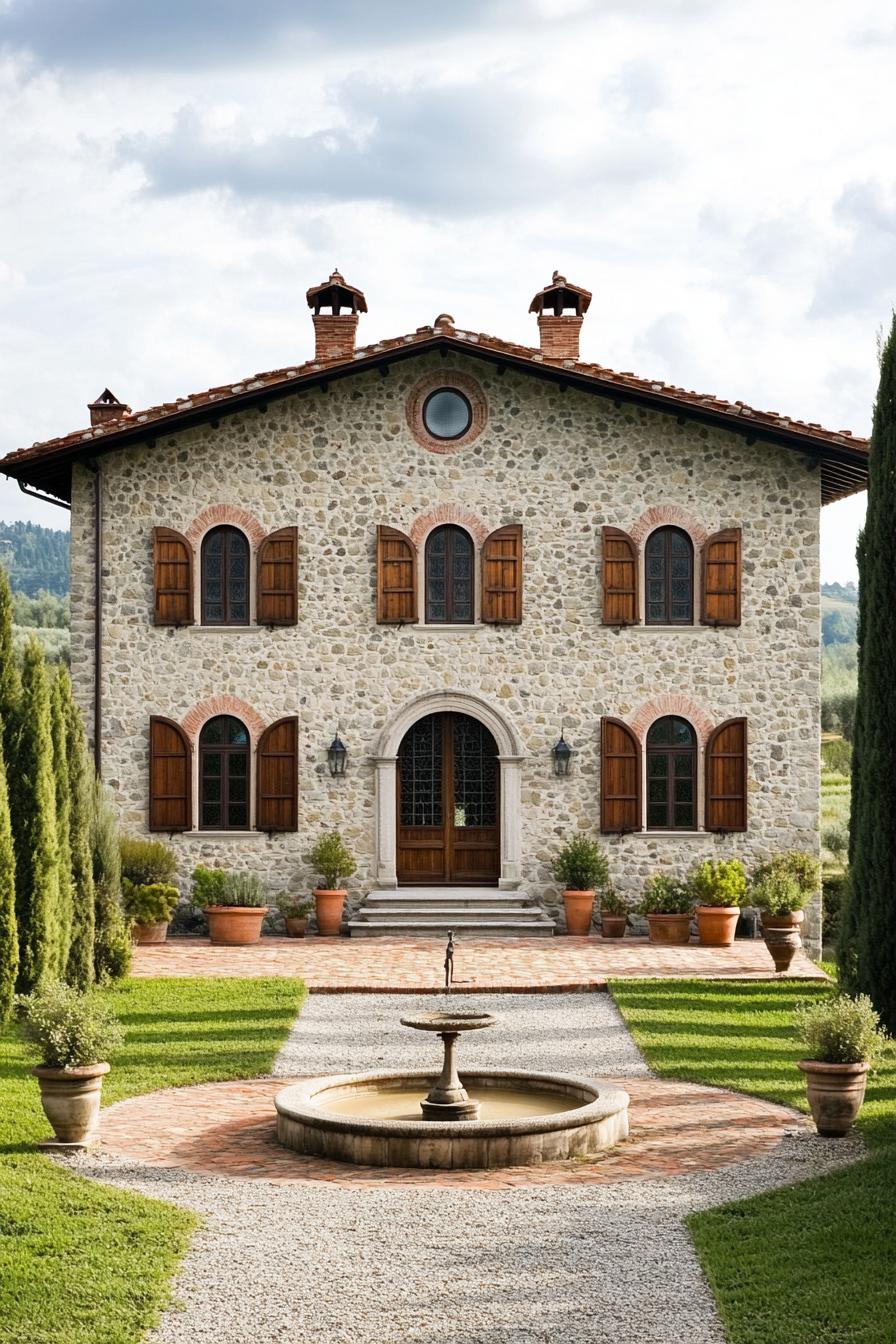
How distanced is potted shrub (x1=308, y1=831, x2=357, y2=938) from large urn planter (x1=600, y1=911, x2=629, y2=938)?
3.17 meters

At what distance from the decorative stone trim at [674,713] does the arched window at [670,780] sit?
107mm

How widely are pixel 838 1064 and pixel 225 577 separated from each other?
1261 cm

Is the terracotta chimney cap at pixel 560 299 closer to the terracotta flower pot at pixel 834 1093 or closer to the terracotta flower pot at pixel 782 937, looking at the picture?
the terracotta flower pot at pixel 782 937

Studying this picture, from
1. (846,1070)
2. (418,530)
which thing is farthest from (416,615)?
(846,1070)

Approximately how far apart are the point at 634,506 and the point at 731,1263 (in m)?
14.3

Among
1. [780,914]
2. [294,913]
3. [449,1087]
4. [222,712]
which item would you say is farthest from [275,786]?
[449,1087]

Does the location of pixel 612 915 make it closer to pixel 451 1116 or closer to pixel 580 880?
pixel 580 880

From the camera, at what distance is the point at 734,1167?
8.98 m

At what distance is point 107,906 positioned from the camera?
52.6ft

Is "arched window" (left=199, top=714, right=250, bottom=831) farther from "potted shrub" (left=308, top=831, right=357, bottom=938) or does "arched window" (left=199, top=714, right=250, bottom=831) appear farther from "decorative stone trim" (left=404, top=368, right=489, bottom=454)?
"decorative stone trim" (left=404, top=368, right=489, bottom=454)

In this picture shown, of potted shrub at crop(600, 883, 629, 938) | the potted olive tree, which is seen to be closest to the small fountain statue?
the potted olive tree

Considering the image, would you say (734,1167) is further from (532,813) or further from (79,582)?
(79,582)

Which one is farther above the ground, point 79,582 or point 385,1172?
point 79,582

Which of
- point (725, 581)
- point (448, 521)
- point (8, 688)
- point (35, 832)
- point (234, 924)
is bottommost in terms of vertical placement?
point (234, 924)
